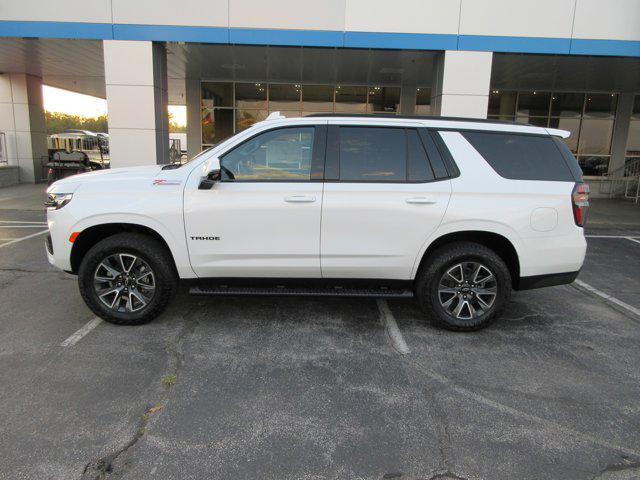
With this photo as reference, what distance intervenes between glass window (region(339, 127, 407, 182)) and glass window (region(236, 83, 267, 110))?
45.8 ft

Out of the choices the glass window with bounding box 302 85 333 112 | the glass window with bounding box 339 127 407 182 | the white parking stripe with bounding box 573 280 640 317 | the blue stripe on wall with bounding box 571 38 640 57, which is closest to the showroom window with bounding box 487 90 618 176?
the glass window with bounding box 302 85 333 112

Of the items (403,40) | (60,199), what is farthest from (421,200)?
(403,40)

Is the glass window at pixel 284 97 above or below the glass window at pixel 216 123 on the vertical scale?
above

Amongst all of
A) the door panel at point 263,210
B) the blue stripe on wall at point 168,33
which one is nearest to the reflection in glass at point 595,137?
the blue stripe on wall at point 168,33

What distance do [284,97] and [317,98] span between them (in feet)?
4.13

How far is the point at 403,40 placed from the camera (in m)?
9.88

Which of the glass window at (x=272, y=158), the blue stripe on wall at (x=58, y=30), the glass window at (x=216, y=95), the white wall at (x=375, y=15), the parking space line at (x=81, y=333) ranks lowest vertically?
the parking space line at (x=81, y=333)

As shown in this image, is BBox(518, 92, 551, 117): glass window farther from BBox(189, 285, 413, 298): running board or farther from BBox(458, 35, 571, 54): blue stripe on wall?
BBox(189, 285, 413, 298): running board

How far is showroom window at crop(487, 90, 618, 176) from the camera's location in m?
17.4

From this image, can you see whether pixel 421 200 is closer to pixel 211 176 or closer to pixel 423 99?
pixel 211 176

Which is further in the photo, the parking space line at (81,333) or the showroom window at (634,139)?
the showroom window at (634,139)

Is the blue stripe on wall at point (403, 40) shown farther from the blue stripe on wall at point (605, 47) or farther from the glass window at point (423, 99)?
the glass window at point (423, 99)

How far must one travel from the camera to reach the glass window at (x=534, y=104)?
17578 mm

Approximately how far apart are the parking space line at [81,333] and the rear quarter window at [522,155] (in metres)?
4.09
